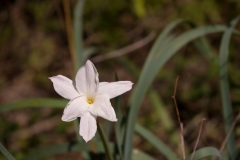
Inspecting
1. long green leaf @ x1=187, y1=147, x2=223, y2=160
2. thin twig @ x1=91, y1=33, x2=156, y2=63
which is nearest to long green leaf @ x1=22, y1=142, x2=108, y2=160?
long green leaf @ x1=187, y1=147, x2=223, y2=160

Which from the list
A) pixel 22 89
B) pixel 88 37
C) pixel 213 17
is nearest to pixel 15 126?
pixel 22 89

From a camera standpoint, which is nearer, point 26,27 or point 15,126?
point 15,126

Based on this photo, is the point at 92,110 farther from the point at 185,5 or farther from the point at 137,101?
the point at 185,5

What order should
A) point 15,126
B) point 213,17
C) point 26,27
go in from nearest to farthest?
point 15,126, point 213,17, point 26,27

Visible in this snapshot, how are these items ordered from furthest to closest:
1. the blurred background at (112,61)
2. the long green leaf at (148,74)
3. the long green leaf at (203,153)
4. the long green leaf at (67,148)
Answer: the blurred background at (112,61)
the long green leaf at (67,148)
the long green leaf at (148,74)
the long green leaf at (203,153)

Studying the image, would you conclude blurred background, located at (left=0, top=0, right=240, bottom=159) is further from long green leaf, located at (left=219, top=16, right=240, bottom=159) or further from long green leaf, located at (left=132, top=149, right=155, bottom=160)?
long green leaf, located at (left=132, top=149, right=155, bottom=160)

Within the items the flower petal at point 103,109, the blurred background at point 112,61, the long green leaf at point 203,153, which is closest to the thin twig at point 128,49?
the blurred background at point 112,61

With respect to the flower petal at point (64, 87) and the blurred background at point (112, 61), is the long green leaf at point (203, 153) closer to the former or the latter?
the flower petal at point (64, 87)
